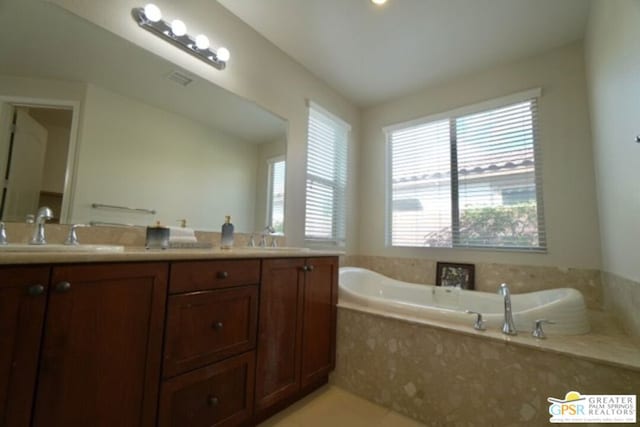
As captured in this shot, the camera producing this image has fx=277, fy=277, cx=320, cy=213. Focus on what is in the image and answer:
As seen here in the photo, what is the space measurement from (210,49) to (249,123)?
0.51 metres

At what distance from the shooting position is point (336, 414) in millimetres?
1564

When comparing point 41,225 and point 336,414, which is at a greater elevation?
point 41,225

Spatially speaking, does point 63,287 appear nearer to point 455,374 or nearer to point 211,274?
point 211,274

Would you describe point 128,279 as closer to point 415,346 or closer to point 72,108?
point 72,108

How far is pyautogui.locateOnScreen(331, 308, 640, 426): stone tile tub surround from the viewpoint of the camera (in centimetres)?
119

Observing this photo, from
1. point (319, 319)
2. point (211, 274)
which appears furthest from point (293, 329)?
point (211, 274)

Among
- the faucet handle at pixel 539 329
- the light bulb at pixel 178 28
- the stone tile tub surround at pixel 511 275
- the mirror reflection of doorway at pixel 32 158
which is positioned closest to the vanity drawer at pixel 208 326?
the mirror reflection of doorway at pixel 32 158

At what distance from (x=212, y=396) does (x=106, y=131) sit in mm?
1378

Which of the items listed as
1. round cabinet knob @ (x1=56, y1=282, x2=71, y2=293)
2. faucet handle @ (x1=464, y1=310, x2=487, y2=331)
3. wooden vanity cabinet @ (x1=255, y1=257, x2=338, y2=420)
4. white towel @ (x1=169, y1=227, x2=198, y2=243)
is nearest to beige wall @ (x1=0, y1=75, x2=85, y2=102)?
white towel @ (x1=169, y1=227, x2=198, y2=243)

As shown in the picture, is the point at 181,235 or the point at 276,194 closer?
the point at 181,235

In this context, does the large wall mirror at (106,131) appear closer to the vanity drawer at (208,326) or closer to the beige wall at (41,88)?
the beige wall at (41,88)

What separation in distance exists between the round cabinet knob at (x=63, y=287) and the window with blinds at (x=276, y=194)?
55.1 inches

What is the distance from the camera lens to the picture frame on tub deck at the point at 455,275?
7.96 ft

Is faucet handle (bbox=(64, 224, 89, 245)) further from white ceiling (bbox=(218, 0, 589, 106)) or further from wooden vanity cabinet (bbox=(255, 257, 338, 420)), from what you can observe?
white ceiling (bbox=(218, 0, 589, 106))
